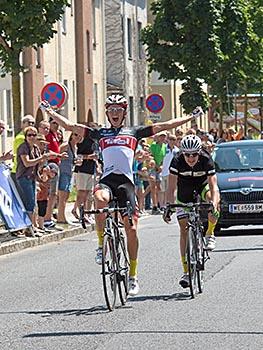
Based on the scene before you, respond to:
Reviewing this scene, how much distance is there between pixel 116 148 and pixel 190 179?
4.13ft

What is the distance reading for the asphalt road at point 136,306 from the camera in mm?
10352

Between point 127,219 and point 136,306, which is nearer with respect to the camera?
point 136,306

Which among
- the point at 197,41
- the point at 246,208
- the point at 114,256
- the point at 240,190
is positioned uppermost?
the point at 197,41

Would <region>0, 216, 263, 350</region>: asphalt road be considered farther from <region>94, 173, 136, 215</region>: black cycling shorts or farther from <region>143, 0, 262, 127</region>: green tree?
<region>143, 0, 262, 127</region>: green tree

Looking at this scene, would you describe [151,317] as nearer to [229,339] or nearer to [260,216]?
[229,339]

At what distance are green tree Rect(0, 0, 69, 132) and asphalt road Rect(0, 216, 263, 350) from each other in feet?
15.7

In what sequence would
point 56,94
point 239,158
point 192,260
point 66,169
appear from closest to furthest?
point 192,260, point 239,158, point 66,169, point 56,94

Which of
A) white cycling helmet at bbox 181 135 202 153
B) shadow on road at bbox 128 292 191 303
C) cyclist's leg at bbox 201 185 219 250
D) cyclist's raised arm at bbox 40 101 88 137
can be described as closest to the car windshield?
cyclist's leg at bbox 201 185 219 250

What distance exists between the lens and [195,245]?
13.5 meters

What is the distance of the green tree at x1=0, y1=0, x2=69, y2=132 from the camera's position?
71.7 feet

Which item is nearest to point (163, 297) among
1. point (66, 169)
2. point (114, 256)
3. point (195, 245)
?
point (195, 245)

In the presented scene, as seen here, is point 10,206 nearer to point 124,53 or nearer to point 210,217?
point 210,217

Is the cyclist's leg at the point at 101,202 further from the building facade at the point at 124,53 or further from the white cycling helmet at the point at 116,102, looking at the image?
the building facade at the point at 124,53

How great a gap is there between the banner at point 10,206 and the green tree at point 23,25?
2.57 metres
